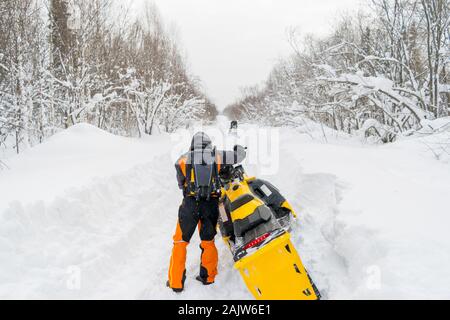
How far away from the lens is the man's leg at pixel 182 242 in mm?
3055

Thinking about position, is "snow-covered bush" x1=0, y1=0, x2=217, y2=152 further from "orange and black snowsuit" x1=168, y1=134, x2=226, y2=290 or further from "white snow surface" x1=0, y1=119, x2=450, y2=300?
"orange and black snowsuit" x1=168, y1=134, x2=226, y2=290

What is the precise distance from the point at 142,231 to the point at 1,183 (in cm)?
237

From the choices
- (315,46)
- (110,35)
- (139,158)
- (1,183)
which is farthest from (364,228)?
(315,46)

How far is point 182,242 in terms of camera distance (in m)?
3.19

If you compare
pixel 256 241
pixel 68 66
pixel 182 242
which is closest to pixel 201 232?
pixel 182 242

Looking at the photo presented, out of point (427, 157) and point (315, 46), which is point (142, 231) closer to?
point (427, 157)

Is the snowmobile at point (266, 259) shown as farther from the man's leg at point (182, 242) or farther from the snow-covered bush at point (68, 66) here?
the snow-covered bush at point (68, 66)

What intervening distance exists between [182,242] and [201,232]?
229mm

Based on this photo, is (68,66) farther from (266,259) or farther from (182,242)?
(266,259)

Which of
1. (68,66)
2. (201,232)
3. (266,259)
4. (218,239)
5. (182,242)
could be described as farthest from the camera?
(68,66)

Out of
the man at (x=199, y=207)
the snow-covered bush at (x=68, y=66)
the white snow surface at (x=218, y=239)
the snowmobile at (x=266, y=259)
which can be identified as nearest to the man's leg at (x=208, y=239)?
the man at (x=199, y=207)

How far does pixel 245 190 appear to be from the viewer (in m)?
3.07

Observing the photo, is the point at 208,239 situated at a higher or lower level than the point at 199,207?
lower
